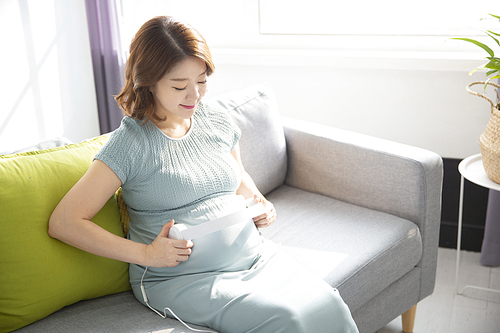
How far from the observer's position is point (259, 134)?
1909 mm

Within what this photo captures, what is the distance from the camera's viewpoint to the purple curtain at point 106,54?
2561mm

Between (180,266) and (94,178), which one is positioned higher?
(94,178)

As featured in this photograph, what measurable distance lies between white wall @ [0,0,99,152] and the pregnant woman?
1185 mm

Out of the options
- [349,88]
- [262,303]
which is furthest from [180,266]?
[349,88]

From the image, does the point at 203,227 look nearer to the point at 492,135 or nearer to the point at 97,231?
the point at 97,231

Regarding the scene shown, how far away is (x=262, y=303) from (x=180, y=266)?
23 cm

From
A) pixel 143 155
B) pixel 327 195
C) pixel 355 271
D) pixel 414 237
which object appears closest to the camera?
pixel 143 155

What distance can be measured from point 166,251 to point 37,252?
1.00 ft

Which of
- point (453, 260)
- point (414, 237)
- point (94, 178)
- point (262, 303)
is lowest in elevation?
point (453, 260)

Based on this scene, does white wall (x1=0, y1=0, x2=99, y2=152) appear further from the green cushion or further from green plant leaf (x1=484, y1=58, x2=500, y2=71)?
green plant leaf (x1=484, y1=58, x2=500, y2=71)

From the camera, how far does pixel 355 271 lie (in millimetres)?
1516

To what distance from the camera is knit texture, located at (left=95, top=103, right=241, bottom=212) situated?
1.25 meters

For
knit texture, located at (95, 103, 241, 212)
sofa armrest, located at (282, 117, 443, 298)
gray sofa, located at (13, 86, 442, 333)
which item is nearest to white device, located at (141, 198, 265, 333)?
knit texture, located at (95, 103, 241, 212)

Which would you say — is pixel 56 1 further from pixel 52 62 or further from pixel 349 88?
pixel 349 88
